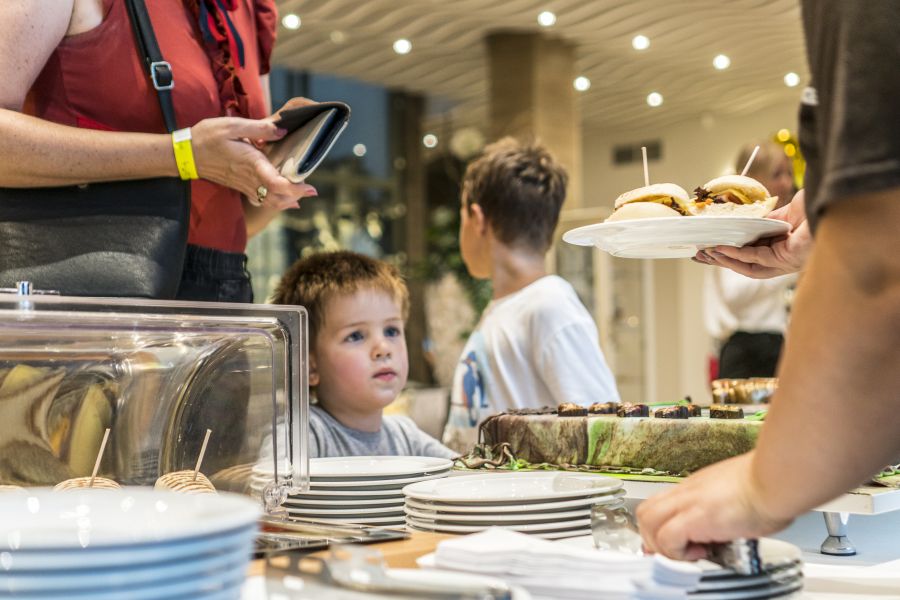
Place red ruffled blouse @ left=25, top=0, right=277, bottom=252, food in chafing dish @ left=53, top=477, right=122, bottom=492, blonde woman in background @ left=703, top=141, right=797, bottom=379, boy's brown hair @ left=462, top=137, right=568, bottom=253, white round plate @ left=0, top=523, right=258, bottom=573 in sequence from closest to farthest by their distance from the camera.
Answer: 1. white round plate @ left=0, top=523, right=258, bottom=573
2. food in chafing dish @ left=53, top=477, right=122, bottom=492
3. red ruffled blouse @ left=25, top=0, right=277, bottom=252
4. boy's brown hair @ left=462, top=137, right=568, bottom=253
5. blonde woman in background @ left=703, top=141, right=797, bottom=379

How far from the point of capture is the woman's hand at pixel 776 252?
1.42 meters

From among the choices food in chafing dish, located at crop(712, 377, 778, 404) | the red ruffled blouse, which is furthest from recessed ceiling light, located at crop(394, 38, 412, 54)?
the red ruffled blouse

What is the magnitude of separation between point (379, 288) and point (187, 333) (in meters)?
1.12

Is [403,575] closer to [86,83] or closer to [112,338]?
[112,338]

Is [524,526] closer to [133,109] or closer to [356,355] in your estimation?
[133,109]

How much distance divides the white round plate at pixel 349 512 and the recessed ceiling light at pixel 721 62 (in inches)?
313

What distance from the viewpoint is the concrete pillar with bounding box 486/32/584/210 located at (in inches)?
326

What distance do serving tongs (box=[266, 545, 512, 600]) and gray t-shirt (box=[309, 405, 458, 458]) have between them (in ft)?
4.32

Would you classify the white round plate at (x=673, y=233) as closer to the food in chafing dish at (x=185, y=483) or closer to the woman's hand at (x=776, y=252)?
the woman's hand at (x=776, y=252)

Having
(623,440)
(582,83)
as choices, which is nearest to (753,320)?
(623,440)

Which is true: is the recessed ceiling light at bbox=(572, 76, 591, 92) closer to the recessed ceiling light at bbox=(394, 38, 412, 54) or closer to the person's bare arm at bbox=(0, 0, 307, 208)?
the recessed ceiling light at bbox=(394, 38, 412, 54)

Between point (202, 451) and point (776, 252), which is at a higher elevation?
point (776, 252)

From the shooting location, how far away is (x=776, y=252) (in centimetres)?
145

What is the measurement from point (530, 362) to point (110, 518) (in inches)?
87.3
